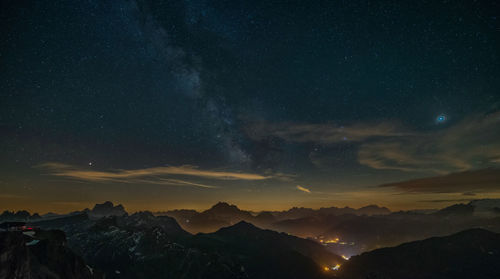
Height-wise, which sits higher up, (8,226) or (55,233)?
(8,226)

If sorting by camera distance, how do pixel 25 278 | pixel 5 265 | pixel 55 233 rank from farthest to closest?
pixel 55 233 < pixel 25 278 < pixel 5 265

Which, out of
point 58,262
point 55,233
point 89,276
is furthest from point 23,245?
point 89,276

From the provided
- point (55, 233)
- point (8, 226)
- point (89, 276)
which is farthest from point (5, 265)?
point (89, 276)

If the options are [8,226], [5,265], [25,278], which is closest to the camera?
[5,265]

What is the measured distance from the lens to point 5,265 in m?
58.5

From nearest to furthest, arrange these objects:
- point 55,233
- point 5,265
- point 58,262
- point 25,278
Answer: point 5,265 → point 25,278 → point 58,262 → point 55,233

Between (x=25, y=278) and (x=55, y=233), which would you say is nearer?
(x=25, y=278)

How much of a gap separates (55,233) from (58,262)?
51.7 feet

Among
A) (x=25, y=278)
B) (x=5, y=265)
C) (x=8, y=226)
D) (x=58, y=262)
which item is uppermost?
(x=8, y=226)

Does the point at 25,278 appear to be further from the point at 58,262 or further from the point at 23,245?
the point at 58,262

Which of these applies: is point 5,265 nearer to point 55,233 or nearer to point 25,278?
point 25,278

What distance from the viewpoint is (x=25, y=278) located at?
2530 inches

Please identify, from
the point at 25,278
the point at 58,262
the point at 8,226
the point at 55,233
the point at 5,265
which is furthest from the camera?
the point at 55,233

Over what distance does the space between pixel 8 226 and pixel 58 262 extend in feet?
89.5
